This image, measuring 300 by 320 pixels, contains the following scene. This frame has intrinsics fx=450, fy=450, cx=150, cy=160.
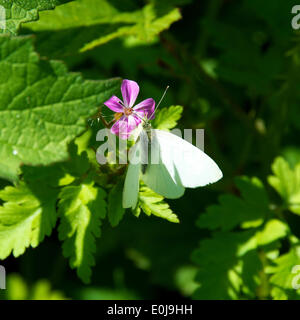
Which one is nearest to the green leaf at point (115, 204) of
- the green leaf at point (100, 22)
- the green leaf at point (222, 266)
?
the green leaf at point (222, 266)

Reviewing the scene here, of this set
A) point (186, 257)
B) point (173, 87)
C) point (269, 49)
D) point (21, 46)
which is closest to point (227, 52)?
point (269, 49)

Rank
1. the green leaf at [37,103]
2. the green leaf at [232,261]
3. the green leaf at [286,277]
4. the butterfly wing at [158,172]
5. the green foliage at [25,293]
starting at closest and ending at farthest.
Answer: the green leaf at [37,103]
the butterfly wing at [158,172]
the green leaf at [286,277]
the green leaf at [232,261]
the green foliage at [25,293]

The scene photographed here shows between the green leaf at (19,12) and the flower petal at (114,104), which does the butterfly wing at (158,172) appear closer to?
the flower petal at (114,104)

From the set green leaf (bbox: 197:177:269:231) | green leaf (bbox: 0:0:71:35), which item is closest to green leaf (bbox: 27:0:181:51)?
green leaf (bbox: 0:0:71:35)

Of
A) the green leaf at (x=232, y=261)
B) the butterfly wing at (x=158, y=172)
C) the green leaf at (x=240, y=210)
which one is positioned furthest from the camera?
the green leaf at (x=240, y=210)

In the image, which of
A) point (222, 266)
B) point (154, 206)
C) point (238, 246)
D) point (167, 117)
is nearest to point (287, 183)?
→ point (238, 246)
